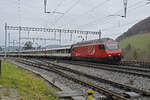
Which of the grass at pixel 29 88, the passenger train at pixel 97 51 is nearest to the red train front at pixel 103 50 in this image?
the passenger train at pixel 97 51

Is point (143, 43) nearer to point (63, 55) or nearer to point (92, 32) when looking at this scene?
point (92, 32)

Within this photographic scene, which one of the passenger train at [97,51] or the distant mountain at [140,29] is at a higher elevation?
the distant mountain at [140,29]

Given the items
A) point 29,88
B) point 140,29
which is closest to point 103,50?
point 29,88

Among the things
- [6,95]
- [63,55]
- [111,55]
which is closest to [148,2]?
[111,55]

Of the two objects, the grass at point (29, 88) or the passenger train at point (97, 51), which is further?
the passenger train at point (97, 51)

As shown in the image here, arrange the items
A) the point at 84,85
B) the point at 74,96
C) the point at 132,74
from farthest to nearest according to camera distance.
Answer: the point at 132,74 < the point at 84,85 < the point at 74,96

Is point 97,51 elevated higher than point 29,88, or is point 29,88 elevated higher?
point 97,51

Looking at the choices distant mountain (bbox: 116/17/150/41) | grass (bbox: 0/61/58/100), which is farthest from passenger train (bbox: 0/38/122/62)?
distant mountain (bbox: 116/17/150/41)

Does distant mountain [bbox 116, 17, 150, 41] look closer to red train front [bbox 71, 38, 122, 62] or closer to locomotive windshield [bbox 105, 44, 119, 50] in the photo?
red train front [bbox 71, 38, 122, 62]

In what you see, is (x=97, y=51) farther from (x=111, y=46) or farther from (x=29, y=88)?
(x=29, y=88)

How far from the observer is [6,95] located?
7.31 metres

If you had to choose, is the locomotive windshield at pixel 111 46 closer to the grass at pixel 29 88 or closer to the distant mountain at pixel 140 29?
the grass at pixel 29 88

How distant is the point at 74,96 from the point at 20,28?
36.3 m

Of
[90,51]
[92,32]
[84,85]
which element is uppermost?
[92,32]
